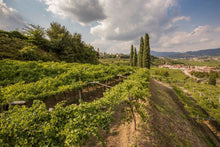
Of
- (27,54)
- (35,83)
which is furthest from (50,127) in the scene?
(27,54)

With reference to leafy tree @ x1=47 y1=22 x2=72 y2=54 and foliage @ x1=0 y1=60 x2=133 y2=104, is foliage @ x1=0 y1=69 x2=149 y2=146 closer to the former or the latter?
foliage @ x1=0 y1=60 x2=133 y2=104

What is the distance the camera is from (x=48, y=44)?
21828 millimetres

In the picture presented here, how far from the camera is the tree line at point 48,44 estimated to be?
15.4 meters

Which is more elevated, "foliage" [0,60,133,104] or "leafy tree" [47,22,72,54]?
"leafy tree" [47,22,72,54]

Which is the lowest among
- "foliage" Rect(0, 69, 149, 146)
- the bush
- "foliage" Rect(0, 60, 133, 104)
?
"foliage" Rect(0, 69, 149, 146)

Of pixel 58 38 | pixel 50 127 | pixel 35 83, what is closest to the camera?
pixel 50 127

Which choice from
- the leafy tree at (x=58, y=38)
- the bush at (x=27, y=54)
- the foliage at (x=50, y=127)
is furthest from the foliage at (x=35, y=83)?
the leafy tree at (x=58, y=38)

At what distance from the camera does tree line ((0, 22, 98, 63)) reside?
15.4m

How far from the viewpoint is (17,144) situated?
105 inches

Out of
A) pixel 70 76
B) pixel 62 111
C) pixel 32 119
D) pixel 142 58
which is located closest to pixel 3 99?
pixel 32 119

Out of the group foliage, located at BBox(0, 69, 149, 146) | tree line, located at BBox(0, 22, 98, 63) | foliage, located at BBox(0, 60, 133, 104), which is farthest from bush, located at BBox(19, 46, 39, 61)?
foliage, located at BBox(0, 69, 149, 146)

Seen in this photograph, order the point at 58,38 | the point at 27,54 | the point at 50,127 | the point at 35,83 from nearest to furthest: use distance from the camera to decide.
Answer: the point at 50,127, the point at 35,83, the point at 27,54, the point at 58,38

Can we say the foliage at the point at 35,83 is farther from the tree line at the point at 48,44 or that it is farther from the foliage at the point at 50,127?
the tree line at the point at 48,44

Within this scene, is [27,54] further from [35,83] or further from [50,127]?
[50,127]
